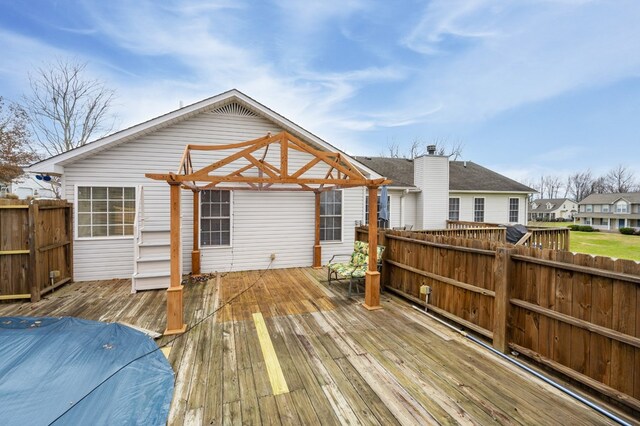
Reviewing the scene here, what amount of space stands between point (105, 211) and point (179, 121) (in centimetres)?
318

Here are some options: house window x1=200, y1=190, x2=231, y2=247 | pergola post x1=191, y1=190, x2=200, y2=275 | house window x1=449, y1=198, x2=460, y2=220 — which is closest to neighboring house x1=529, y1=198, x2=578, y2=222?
house window x1=449, y1=198, x2=460, y2=220

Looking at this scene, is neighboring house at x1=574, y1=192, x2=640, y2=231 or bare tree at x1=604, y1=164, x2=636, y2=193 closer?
neighboring house at x1=574, y1=192, x2=640, y2=231

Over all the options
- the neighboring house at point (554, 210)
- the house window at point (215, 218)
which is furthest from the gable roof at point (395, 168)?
the neighboring house at point (554, 210)

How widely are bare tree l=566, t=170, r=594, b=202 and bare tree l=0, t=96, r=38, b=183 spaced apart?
92.8 meters

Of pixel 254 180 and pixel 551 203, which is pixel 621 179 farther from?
pixel 254 180

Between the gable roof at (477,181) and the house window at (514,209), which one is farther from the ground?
the gable roof at (477,181)

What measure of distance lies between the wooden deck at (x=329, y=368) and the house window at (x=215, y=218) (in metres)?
2.63

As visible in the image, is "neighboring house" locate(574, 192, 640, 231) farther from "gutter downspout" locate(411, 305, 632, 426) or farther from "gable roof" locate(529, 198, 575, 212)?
"gutter downspout" locate(411, 305, 632, 426)

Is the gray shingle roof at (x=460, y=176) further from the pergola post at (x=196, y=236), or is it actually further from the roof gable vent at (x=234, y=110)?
the pergola post at (x=196, y=236)

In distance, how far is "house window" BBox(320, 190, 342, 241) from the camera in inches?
361

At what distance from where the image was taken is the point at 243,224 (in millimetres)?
8281

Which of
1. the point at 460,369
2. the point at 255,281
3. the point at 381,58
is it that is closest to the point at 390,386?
the point at 460,369

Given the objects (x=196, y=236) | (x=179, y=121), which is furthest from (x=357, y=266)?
(x=179, y=121)

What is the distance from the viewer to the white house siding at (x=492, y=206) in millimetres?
15430
